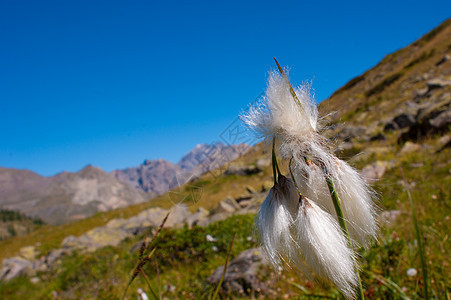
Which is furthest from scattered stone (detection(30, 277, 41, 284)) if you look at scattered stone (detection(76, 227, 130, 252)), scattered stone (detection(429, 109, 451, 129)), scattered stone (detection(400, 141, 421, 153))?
scattered stone (detection(429, 109, 451, 129))

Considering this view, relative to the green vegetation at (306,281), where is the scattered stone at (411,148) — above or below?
above

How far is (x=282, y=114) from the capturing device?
40.1 inches

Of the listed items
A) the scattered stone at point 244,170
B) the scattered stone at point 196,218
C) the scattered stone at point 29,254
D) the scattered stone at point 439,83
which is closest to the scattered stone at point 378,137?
the scattered stone at point 439,83

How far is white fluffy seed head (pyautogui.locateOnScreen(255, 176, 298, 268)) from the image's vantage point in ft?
3.21

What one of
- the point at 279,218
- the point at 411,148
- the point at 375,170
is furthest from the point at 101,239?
the point at 279,218

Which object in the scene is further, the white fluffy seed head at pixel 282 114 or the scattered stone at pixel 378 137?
the scattered stone at pixel 378 137

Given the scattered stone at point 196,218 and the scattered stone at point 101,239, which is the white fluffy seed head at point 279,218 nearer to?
the scattered stone at point 196,218

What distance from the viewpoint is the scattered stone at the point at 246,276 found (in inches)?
128

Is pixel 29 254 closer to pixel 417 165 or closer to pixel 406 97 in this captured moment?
pixel 417 165

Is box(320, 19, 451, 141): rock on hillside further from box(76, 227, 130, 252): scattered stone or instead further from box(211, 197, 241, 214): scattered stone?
box(76, 227, 130, 252): scattered stone

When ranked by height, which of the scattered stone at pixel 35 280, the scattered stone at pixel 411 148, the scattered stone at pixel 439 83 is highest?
the scattered stone at pixel 439 83

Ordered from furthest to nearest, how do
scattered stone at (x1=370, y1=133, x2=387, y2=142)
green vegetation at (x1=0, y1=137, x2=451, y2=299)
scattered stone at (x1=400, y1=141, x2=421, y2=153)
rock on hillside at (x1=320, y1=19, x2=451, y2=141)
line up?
scattered stone at (x1=370, y1=133, x2=387, y2=142), rock on hillside at (x1=320, y1=19, x2=451, y2=141), scattered stone at (x1=400, y1=141, x2=421, y2=153), green vegetation at (x1=0, y1=137, x2=451, y2=299)

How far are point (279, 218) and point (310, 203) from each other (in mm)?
120

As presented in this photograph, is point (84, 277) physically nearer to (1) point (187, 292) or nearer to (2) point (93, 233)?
(1) point (187, 292)
